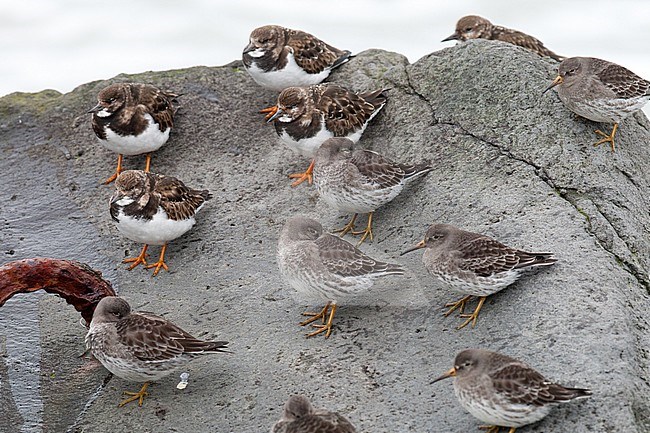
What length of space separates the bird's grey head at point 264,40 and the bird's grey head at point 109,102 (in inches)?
55.7

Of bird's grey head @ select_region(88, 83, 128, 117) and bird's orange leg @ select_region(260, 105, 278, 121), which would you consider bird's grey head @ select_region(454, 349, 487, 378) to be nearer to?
bird's orange leg @ select_region(260, 105, 278, 121)

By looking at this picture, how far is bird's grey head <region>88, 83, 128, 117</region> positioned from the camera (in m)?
8.97

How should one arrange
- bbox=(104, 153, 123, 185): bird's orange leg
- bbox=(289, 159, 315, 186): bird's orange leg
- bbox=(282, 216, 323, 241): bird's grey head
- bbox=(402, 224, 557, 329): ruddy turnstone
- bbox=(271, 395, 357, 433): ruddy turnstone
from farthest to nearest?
bbox=(104, 153, 123, 185): bird's orange leg < bbox=(289, 159, 315, 186): bird's orange leg < bbox=(282, 216, 323, 241): bird's grey head < bbox=(402, 224, 557, 329): ruddy turnstone < bbox=(271, 395, 357, 433): ruddy turnstone

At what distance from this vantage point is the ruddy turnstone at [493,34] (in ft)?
33.7

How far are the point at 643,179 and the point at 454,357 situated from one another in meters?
2.76

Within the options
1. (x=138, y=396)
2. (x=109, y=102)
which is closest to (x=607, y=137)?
(x=138, y=396)

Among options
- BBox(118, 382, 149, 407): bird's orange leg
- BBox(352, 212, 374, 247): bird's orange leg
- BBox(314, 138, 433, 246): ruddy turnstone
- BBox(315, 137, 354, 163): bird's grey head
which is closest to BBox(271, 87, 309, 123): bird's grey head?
BBox(315, 137, 354, 163): bird's grey head

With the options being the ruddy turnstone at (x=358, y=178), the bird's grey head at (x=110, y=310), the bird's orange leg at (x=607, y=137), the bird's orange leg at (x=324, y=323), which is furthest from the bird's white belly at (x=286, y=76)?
the bird's grey head at (x=110, y=310)

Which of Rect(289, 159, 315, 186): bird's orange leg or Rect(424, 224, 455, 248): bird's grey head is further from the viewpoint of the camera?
Rect(289, 159, 315, 186): bird's orange leg

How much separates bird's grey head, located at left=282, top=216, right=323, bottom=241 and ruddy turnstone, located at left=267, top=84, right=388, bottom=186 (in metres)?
1.50

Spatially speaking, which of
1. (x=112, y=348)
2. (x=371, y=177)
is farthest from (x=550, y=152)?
(x=112, y=348)

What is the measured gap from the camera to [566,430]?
5.44 m

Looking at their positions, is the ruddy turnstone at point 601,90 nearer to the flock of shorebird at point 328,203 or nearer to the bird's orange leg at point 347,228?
the flock of shorebird at point 328,203

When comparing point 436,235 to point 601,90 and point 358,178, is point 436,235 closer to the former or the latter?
point 358,178
